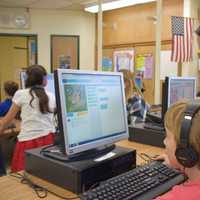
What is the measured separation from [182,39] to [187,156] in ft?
11.8

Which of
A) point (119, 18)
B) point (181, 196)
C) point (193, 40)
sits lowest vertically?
point (181, 196)

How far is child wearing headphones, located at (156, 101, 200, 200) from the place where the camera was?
887 mm

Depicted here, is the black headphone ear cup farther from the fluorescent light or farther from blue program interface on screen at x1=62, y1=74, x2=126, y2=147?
the fluorescent light

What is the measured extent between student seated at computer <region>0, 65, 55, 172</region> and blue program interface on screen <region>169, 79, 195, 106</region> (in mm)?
1139

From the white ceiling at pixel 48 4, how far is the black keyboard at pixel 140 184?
4.47 metres

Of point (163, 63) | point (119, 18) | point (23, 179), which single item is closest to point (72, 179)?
point (23, 179)

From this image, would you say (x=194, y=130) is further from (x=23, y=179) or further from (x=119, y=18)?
(x=119, y=18)

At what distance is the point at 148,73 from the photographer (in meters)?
5.49

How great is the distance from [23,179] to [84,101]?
46 cm

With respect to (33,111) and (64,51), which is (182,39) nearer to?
(33,111)

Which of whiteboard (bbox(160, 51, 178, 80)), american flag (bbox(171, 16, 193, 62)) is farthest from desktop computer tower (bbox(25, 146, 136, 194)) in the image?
whiteboard (bbox(160, 51, 178, 80))

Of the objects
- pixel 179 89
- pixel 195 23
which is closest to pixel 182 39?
pixel 195 23

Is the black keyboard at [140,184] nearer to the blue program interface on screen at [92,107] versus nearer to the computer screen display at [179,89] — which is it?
the blue program interface on screen at [92,107]

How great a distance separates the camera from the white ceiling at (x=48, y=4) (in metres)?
5.36
